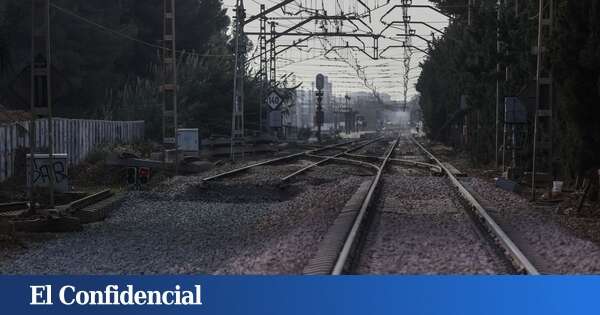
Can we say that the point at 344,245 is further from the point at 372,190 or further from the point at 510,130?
the point at 510,130

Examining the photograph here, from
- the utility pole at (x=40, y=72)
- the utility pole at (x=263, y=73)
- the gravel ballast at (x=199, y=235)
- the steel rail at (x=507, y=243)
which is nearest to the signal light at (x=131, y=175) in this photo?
the gravel ballast at (x=199, y=235)

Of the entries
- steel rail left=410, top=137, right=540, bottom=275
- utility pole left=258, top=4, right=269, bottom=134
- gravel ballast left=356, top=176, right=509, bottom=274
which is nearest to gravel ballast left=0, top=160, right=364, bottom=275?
gravel ballast left=356, top=176, right=509, bottom=274

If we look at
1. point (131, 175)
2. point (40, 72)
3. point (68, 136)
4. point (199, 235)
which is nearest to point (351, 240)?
point (199, 235)

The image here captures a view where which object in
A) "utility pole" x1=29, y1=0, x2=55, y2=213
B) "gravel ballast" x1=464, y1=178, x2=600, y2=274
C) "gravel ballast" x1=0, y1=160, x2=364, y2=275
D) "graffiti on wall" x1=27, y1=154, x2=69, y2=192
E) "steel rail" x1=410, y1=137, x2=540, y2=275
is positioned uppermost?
"utility pole" x1=29, y1=0, x2=55, y2=213

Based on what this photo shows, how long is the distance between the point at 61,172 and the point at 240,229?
4.71 meters

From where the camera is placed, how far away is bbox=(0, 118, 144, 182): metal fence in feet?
72.0

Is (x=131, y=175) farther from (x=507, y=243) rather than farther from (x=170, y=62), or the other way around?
(x=507, y=243)

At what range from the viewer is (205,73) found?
46.3m

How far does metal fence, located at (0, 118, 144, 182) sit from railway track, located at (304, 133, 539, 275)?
32.2ft

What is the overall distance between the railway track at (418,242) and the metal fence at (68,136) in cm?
982

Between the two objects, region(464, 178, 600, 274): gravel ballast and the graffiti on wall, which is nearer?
region(464, 178, 600, 274): gravel ballast

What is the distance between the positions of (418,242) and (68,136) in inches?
715

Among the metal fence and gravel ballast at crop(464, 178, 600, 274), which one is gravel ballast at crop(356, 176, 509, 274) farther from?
the metal fence

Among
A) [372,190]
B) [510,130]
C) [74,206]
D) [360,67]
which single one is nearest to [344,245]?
[74,206]
